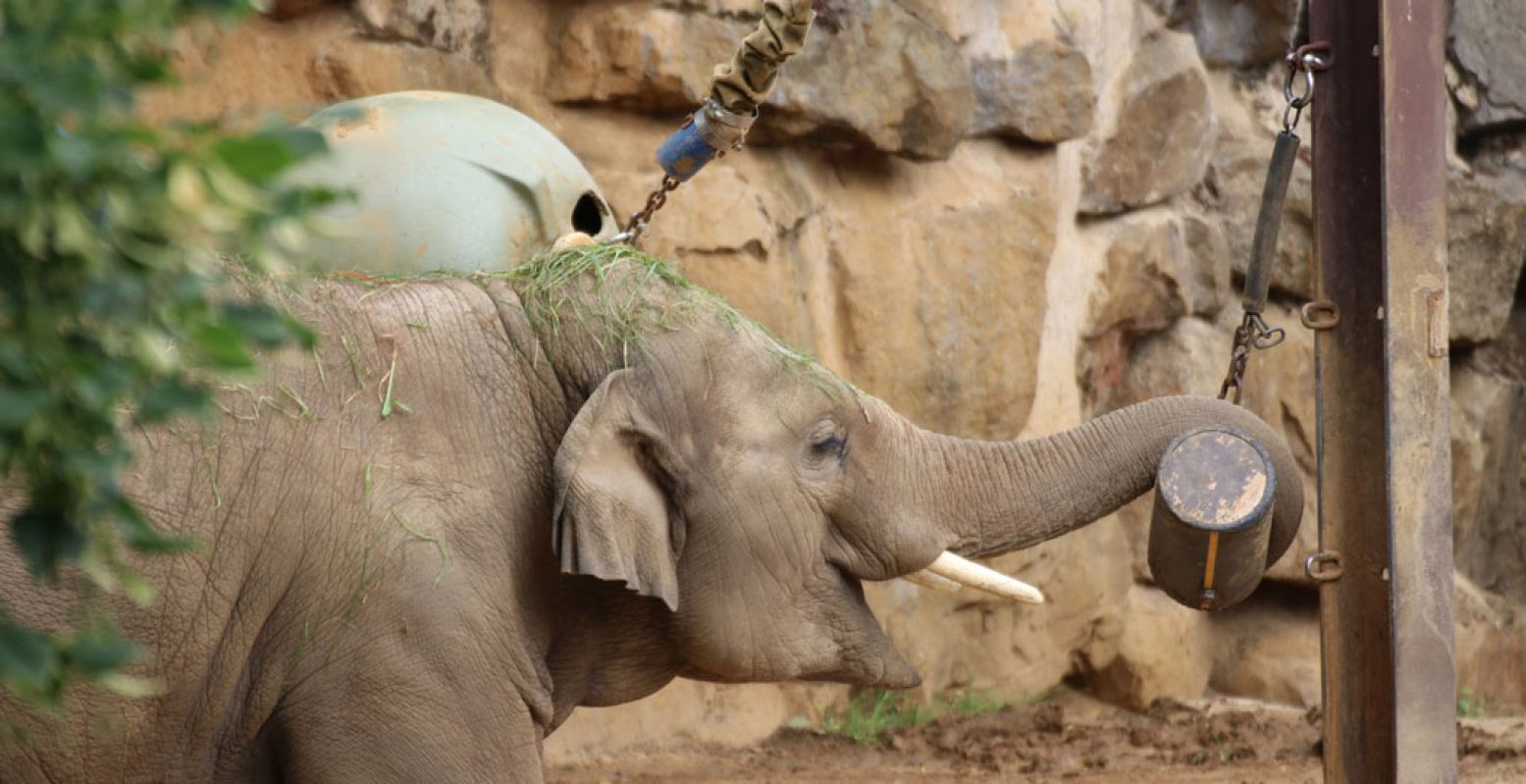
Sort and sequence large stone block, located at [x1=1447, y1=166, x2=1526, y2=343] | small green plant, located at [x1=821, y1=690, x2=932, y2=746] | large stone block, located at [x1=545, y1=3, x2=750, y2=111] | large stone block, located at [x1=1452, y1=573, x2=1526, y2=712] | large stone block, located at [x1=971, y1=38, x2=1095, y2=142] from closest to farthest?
large stone block, located at [x1=545, y1=3, x2=750, y2=111] → small green plant, located at [x1=821, y1=690, x2=932, y2=746] → large stone block, located at [x1=971, y1=38, x2=1095, y2=142] → large stone block, located at [x1=1452, y1=573, x2=1526, y2=712] → large stone block, located at [x1=1447, y1=166, x2=1526, y2=343]

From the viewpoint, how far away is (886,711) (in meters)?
6.36

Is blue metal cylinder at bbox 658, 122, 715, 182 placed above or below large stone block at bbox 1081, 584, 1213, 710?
above

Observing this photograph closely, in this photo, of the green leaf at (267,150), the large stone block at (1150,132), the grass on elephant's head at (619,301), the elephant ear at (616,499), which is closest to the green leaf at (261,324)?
the green leaf at (267,150)

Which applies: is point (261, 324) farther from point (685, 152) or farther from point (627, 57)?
point (627, 57)

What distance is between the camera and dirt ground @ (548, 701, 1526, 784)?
5668 mm

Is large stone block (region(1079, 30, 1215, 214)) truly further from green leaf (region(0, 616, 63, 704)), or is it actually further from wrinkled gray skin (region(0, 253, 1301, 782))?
green leaf (region(0, 616, 63, 704))

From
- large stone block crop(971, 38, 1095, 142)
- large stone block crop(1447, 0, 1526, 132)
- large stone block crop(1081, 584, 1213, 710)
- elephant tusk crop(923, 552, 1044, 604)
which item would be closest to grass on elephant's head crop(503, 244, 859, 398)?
elephant tusk crop(923, 552, 1044, 604)

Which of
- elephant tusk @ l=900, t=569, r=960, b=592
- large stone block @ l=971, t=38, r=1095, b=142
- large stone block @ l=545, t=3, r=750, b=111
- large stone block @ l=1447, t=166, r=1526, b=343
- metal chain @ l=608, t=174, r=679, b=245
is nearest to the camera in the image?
elephant tusk @ l=900, t=569, r=960, b=592

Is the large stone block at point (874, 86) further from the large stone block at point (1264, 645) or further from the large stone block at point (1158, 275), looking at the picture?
the large stone block at point (1264, 645)

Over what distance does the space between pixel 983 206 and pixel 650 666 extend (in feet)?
10.1

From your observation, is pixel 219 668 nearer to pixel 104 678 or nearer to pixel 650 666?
pixel 650 666

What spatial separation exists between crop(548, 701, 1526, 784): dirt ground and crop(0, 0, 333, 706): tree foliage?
4051 millimetres

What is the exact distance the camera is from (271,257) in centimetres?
148

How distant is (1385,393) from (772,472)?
1.29m
